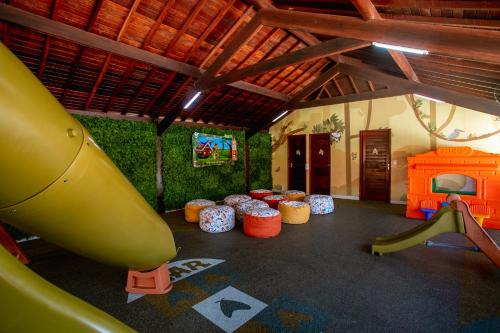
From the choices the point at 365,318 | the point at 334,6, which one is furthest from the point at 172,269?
the point at 334,6

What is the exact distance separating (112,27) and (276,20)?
8.10ft

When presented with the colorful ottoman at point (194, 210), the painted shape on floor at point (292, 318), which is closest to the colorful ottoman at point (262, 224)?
the colorful ottoman at point (194, 210)

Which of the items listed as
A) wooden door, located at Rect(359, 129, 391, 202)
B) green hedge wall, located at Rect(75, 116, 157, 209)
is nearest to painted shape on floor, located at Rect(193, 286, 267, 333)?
green hedge wall, located at Rect(75, 116, 157, 209)

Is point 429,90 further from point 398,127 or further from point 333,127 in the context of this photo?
point 333,127

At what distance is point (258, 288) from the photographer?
2799 millimetres

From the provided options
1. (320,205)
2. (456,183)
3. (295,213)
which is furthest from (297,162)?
(456,183)

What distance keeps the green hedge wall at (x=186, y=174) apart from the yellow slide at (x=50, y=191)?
5.16m

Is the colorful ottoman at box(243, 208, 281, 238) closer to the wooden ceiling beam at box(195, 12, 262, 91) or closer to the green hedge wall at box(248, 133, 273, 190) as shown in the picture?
the wooden ceiling beam at box(195, 12, 262, 91)

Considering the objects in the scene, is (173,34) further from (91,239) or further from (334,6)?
(91,239)

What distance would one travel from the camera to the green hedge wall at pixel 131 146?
5.36 meters

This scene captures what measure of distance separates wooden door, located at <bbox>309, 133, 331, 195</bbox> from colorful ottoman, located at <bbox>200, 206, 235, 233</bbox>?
15.7ft

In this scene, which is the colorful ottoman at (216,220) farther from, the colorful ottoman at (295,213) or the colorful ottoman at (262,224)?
the colorful ottoman at (295,213)

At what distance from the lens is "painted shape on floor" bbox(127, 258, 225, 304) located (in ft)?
10.3

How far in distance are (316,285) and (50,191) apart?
276cm
